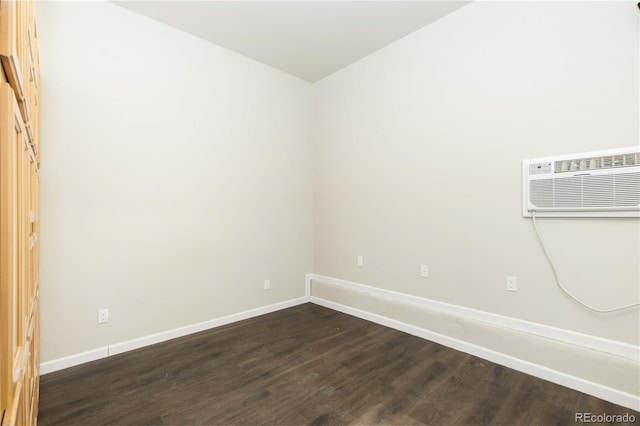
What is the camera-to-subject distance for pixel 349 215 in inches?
146

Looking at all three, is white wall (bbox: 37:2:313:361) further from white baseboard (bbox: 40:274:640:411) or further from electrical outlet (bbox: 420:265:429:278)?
electrical outlet (bbox: 420:265:429:278)

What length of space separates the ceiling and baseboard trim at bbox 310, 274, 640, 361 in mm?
2648

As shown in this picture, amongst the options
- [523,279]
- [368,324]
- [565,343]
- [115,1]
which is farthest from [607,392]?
[115,1]

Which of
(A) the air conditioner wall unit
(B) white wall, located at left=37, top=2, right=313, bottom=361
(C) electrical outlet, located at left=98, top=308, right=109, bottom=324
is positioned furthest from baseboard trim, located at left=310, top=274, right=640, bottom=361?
(C) electrical outlet, located at left=98, top=308, right=109, bottom=324

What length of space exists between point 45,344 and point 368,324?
273 centimetres

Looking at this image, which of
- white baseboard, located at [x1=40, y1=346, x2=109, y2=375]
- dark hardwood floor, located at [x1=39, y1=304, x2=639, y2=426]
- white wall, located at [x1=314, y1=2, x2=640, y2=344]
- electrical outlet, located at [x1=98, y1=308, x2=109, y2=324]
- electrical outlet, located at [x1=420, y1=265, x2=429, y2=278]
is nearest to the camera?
dark hardwood floor, located at [x1=39, y1=304, x2=639, y2=426]

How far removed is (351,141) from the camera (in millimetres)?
3682

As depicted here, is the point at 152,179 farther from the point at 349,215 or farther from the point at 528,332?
the point at 528,332

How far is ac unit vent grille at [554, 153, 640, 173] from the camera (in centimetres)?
190

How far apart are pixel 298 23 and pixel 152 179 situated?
2.00 m

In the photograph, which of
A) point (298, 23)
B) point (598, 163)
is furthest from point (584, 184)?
point (298, 23)

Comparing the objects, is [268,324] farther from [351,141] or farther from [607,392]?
[607,392]

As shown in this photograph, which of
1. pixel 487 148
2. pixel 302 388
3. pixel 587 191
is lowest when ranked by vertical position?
pixel 302 388

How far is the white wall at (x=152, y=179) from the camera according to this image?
233 centimetres
